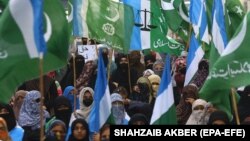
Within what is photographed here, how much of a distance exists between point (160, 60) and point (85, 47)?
4.50 feet

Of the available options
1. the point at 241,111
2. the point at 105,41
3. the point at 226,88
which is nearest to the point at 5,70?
the point at 226,88

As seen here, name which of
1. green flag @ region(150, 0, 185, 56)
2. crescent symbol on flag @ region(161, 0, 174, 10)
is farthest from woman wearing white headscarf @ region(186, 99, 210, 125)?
crescent symbol on flag @ region(161, 0, 174, 10)

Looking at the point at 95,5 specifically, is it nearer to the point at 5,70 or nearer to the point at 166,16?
the point at 166,16

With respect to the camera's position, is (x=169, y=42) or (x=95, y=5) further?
(x=169, y=42)

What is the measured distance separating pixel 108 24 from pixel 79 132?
3015 millimetres

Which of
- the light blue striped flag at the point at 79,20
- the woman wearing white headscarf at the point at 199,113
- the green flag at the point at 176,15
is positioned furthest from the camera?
the green flag at the point at 176,15

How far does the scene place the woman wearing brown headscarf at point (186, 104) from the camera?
933 centimetres

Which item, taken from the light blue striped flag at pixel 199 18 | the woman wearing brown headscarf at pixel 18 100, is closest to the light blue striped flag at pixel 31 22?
the woman wearing brown headscarf at pixel 18 100

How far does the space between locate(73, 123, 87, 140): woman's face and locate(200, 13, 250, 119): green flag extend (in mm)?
1495

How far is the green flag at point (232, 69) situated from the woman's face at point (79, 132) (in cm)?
150

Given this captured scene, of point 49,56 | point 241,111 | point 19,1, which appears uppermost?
point 19,1

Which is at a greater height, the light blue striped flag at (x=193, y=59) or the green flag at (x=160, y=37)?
the green flag at (x=160, y=37)

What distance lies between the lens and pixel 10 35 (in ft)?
21.9
